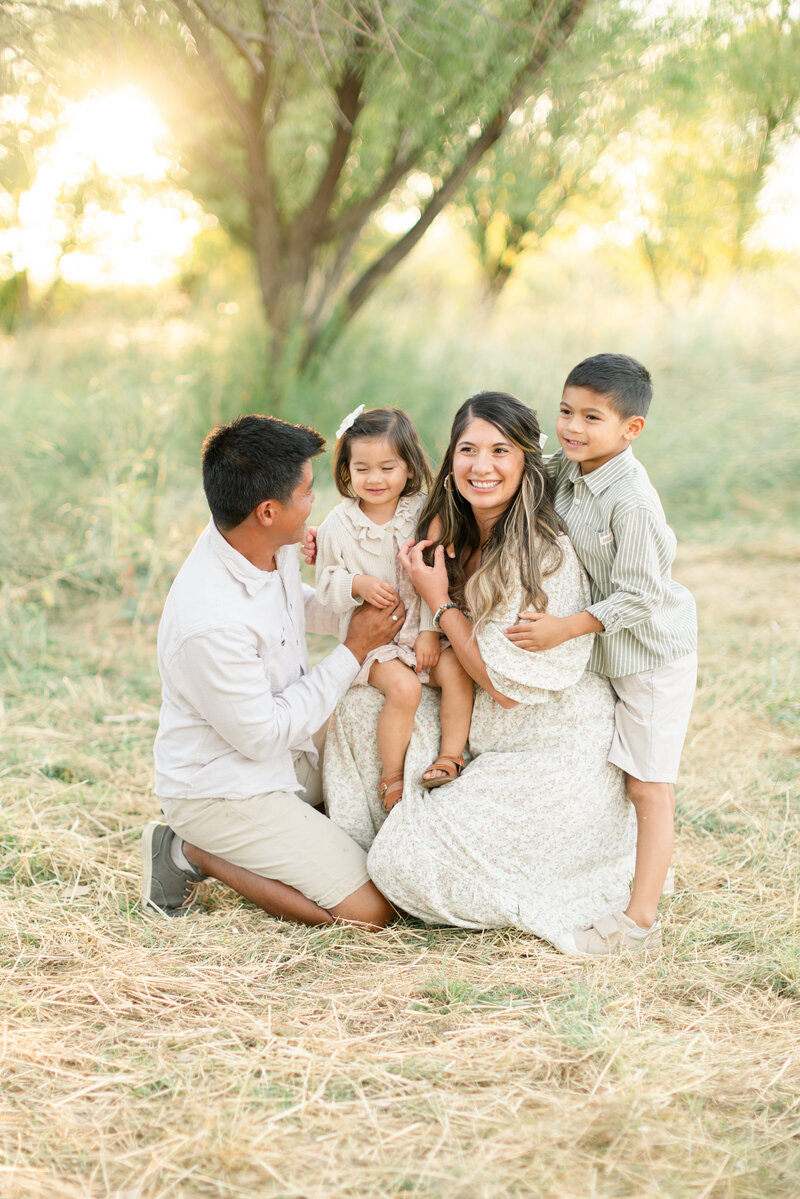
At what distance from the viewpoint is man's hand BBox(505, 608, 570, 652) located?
2762mm

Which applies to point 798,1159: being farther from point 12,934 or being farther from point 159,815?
point 159,815

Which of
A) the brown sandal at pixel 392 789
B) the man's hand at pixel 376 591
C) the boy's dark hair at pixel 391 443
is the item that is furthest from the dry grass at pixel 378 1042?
the boy's dark hair at pixel 391 443

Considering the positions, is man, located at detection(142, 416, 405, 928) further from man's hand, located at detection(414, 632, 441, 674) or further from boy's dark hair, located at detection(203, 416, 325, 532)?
man's hand, located at detection(414, 632, 441, 674)

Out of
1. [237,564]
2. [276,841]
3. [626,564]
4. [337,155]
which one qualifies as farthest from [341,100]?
[276,841]

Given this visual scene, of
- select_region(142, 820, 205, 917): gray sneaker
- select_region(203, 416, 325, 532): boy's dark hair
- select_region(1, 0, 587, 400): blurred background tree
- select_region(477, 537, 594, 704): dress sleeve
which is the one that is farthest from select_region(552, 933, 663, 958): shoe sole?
select_region(1, 0, 587, 400): blurred background tree

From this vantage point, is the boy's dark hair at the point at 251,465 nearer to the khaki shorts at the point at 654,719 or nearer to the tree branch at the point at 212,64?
the khaki shorts at the point at 654,719

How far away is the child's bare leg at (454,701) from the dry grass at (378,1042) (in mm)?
569

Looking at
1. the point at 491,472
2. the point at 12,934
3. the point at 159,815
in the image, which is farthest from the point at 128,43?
the point at 12,934

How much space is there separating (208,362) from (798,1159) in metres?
7.04

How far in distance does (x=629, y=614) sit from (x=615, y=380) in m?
0.66

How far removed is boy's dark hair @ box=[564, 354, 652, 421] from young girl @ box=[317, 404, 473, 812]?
566 mm

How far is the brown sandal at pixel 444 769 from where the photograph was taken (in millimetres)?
2949

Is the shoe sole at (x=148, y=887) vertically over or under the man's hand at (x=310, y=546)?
under

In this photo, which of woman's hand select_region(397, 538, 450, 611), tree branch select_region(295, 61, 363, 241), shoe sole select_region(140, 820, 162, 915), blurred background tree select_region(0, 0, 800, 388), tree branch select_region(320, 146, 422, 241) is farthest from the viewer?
tree branch select_region(320, 146, 422, 241)
